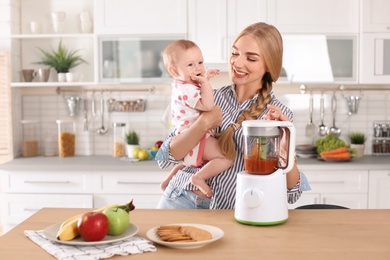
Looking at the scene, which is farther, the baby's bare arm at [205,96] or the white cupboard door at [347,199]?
the white cupboard door at [347,199]

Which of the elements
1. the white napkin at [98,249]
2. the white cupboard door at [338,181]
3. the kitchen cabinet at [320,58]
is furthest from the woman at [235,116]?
the kitchen cabinet at [320,58]

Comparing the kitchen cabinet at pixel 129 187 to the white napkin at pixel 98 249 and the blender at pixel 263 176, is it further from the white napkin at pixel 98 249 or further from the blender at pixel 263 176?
the white napkin at pixel 98 249

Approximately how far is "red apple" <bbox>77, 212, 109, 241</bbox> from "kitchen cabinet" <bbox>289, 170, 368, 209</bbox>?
2.53 m

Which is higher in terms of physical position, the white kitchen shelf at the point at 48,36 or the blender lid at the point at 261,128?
the white kitchen shelf at the point at 48,36

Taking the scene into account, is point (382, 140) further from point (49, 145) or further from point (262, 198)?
point (262, 198)

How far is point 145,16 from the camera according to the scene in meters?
4.07

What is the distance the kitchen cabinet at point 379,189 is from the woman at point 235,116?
6.52 ft

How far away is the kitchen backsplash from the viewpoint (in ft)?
14.6

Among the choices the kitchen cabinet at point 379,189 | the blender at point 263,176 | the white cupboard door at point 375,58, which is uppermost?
the white cupboard door at point 375,58

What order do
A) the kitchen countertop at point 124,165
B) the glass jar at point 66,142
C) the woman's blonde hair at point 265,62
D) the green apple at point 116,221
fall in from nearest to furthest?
the green apple at point 116,221
the woman's blonde hair at point 265,62
the kitchen countertop at point 124,165
the glass jar at point 66,142

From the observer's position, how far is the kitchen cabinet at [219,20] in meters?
4.02

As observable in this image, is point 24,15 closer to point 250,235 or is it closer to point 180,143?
point 180,143

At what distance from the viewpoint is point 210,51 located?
4055 millimetres

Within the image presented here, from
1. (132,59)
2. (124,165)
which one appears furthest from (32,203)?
(132,59)
